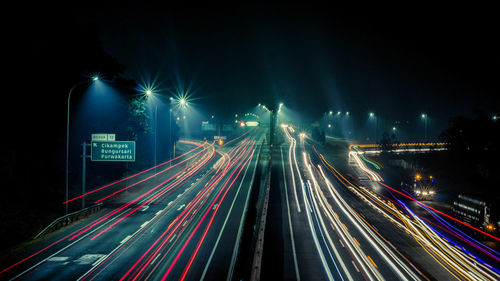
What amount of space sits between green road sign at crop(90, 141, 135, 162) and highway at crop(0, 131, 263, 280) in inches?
202

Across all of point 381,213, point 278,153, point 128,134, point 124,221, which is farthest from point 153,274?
point 278,153

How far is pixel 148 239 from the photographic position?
21.4 m

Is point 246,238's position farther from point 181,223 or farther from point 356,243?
point 356,243

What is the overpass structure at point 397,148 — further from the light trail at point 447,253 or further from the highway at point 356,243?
the light trail at point 447,253

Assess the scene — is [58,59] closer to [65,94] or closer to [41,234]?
[65,94]

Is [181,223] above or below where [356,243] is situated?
above

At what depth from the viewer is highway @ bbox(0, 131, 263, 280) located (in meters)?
16.4

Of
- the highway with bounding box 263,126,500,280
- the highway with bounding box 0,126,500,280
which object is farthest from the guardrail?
the highway with bounding box 263,126,500,280

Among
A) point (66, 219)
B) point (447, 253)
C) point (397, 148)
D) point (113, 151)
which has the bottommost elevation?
point (447, 253)

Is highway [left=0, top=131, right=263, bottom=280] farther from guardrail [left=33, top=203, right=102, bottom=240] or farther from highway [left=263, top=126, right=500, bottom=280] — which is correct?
highway [left=263, top=126, right=500, bottom=280]

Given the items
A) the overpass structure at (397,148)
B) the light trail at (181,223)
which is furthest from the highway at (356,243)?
the overpass structure at (397,148)

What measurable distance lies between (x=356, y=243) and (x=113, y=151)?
23482 mm

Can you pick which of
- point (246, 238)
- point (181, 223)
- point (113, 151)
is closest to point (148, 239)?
point (181, 223)

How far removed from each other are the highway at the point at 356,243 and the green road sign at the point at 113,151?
15.7m
